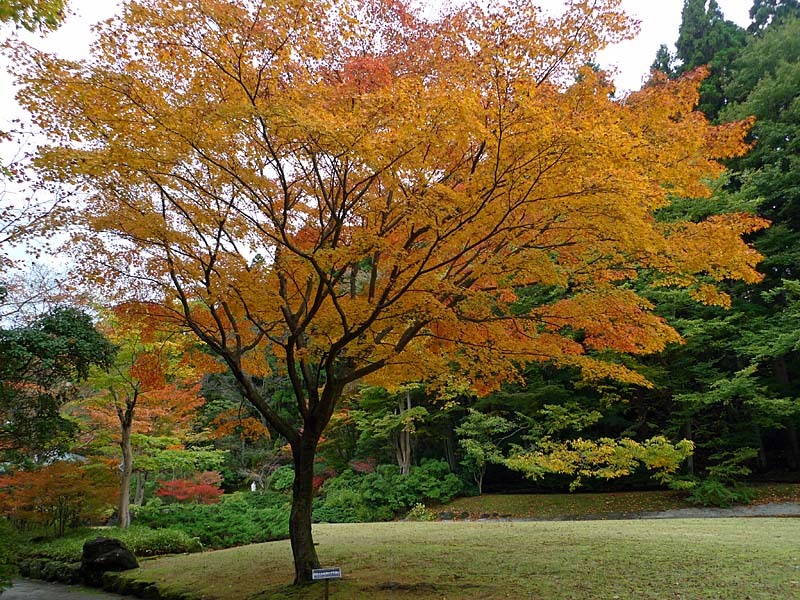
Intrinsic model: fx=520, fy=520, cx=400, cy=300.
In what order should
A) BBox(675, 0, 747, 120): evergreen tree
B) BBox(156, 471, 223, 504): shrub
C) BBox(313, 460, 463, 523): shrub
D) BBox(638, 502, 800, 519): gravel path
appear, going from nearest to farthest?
1. BBox(638, 502, 800, 519): gravel path
2. BBox(156, 471, 223, 504): shrub
3. BBox(313, 460, 463, 523): shrub
4. BBox(675, 0, 747, 120): evergreen tree

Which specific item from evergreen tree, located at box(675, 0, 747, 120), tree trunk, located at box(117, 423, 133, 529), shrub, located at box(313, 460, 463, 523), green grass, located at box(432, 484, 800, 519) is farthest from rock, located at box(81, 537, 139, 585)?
evergreen tree, located at box(675, 0, 747, 120)

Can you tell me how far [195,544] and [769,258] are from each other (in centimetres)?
1907

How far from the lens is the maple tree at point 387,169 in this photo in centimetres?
471

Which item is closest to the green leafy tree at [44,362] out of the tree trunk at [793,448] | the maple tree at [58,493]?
the maple tree at [58,493]

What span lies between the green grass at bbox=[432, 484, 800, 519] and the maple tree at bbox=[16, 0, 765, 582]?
11.3 m

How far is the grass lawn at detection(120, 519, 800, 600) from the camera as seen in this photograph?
5219 mm

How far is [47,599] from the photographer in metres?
7.70

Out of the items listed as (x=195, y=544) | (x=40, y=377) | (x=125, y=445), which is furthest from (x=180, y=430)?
(x=40, y=377)

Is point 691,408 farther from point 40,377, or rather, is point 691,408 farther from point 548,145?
point 40,377

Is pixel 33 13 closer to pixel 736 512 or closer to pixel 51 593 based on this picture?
pixel 51 593

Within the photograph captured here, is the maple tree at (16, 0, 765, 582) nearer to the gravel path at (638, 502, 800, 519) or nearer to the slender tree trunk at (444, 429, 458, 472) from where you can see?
the gravel path at (638, 502, 800, 519)

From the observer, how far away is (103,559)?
8828 mm

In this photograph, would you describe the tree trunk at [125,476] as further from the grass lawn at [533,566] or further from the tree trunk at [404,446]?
the tree trunk at [404,446]

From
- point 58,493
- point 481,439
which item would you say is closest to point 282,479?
point 481,439
